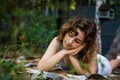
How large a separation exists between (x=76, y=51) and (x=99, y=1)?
19.2 ft

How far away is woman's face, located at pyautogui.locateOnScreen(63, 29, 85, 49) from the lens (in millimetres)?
3494

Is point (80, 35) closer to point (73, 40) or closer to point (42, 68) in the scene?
point (73, 40)

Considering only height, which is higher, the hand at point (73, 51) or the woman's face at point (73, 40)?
the woman's face at point (73, 40)

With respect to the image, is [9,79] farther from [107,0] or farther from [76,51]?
[107,0]

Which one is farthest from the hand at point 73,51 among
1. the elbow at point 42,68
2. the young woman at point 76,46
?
the elbow at point 42,68

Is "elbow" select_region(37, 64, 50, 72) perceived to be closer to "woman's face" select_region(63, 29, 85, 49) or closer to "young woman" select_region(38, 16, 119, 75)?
"young woman" select_region(38, 16, 119, 75)

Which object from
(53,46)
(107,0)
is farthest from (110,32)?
(53,46)

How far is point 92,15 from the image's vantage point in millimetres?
14227

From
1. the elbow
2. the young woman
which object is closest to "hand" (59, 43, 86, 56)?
the young woman

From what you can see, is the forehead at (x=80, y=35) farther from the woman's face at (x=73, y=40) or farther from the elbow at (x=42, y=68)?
the elbow at (x=42, y=68)

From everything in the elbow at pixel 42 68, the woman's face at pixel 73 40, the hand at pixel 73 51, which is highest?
the woman's face at pixel 73 40

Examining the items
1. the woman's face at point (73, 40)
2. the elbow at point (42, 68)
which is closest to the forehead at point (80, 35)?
the woman's face at point (73, 40)

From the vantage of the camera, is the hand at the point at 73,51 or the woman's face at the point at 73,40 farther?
the hand at the point at 73,51

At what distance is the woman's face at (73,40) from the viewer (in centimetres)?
349
